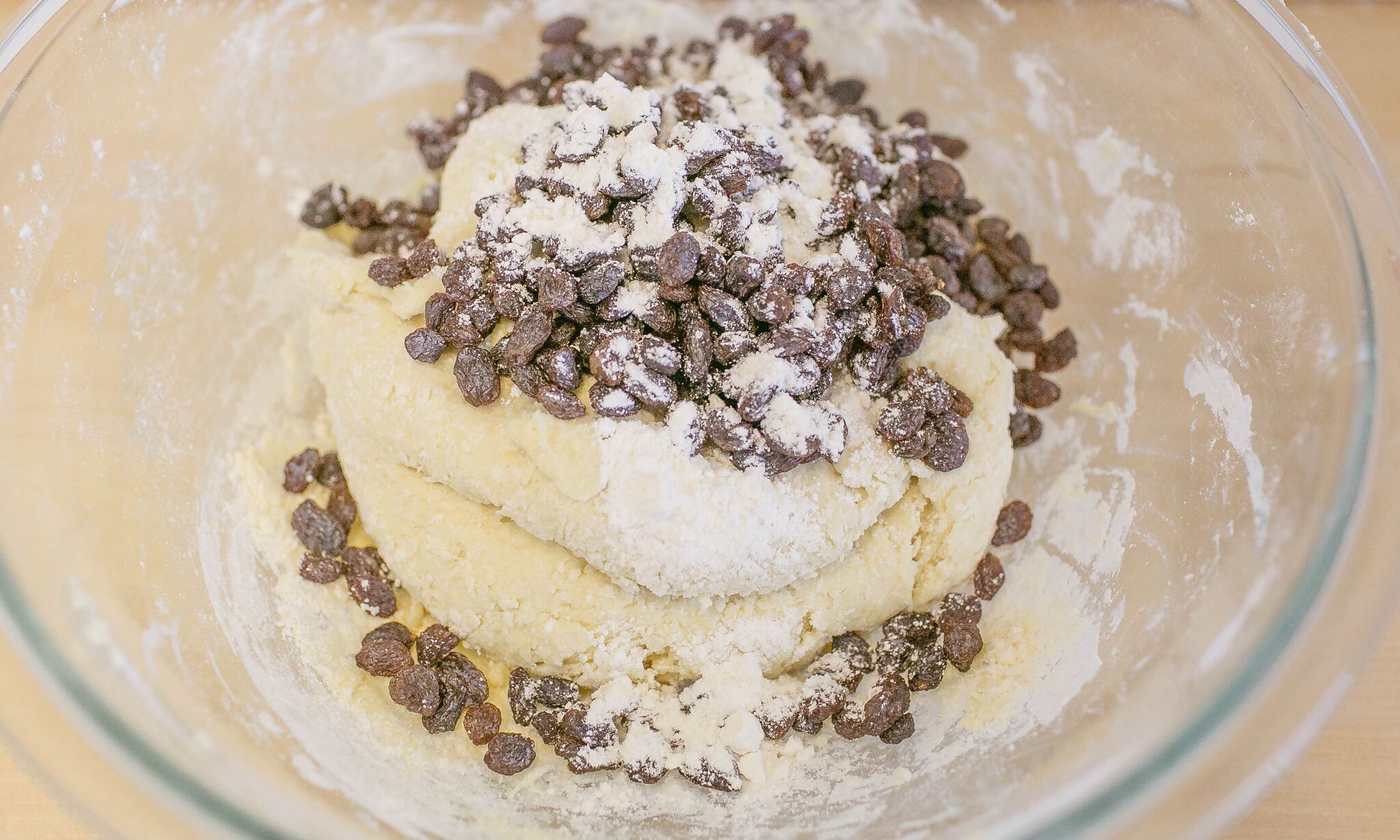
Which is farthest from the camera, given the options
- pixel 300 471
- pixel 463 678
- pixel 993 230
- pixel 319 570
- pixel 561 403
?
pixel 993 230

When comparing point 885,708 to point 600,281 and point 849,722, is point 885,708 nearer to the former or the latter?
point 849,722

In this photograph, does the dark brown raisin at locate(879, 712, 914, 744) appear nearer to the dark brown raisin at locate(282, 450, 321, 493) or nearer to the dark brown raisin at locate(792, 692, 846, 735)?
the dark brown raisin at locate(792, 692, 846, 735)

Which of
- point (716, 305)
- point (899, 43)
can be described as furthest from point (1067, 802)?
point (899, 43)

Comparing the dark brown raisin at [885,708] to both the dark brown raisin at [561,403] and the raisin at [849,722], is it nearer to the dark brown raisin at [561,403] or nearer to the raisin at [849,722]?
the raisin at [849,722]

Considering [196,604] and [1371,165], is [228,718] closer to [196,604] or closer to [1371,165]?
[196,604]

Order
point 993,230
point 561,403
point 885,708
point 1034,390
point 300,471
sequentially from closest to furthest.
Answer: point 561,403 → point 885,708 → point 300,471 → point 1034,390 → point 993,230

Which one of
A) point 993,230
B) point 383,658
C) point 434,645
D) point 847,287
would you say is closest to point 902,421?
point 847,287

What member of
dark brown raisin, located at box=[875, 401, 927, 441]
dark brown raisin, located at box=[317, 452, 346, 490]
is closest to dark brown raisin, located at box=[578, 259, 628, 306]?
dark brown raisin, located at box=[875, 401, 927, 441]
